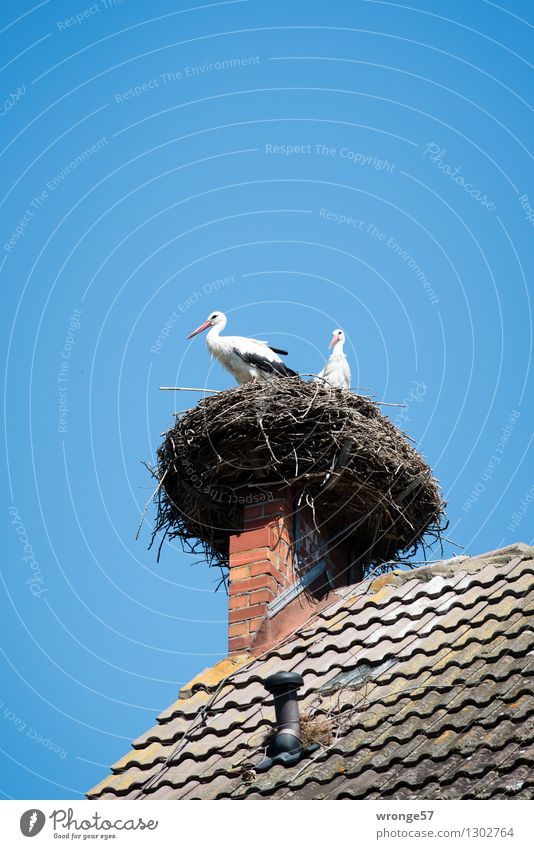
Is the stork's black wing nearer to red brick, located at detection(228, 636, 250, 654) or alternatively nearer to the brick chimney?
the brick chimney

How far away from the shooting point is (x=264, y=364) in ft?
42.0

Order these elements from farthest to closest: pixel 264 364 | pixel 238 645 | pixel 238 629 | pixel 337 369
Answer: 1. pixel 337 369
2. pixel 264 364
3. pixel 238 629
4. pixel 238 645

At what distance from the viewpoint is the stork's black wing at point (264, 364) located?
12.6 m

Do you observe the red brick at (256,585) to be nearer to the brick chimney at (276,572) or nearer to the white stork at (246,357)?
the brick chimney at (276,572)

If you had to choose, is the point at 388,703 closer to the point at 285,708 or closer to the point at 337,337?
the point at 285,708

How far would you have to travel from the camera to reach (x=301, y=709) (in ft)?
24.6

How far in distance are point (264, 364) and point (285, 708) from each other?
6.07m

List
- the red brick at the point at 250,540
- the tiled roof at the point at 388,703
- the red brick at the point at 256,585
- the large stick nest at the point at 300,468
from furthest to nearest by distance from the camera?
the large stick nest at the point at 300,468 < the red brick at the point at 250,540 < the red brick at the point at 256,585 < the tiled roof at the point at 388,703

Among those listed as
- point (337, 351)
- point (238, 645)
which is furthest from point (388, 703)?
point (337, 351)

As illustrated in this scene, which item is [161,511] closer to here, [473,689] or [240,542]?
[240,542]

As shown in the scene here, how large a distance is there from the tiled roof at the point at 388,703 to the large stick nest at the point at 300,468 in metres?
1.13

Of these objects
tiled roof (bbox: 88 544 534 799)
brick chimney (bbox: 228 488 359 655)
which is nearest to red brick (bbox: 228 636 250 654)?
brick chimney (bbox: 228 488 359 655)

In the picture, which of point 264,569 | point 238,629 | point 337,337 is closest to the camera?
point 238,629

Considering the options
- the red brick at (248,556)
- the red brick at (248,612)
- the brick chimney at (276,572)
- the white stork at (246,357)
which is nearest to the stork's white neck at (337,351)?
the white stork at (246,357)
